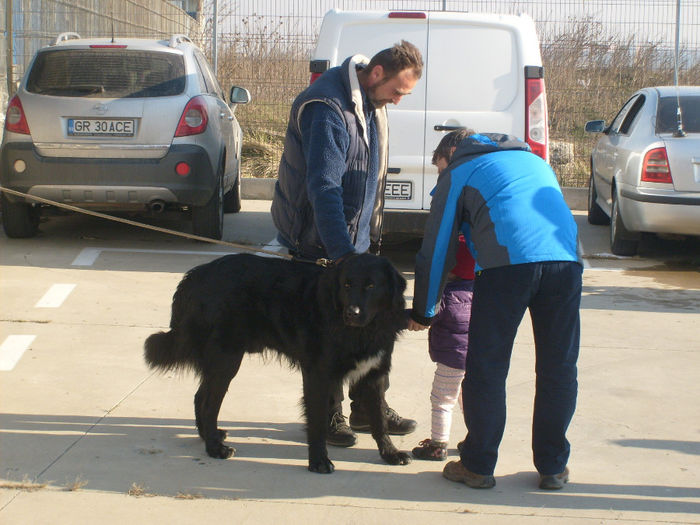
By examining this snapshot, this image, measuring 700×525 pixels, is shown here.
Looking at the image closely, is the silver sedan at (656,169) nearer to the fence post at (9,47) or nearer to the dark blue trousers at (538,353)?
the dark blue trousers at (538,353)

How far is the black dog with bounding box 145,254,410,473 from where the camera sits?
3891 millimetres

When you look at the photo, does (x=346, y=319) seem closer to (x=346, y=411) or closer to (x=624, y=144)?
(x=346, y=411)

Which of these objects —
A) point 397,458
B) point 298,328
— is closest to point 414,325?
point 298,328

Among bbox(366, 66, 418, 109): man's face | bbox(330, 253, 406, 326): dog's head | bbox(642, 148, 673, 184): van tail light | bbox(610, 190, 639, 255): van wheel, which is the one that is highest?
bbox(366, 66, 418, 109): man's face

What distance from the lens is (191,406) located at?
4.88 metres

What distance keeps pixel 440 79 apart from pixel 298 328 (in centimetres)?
438

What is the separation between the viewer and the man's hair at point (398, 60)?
402 centimetres

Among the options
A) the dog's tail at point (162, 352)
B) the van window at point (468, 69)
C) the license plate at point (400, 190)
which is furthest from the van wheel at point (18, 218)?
the dog's tail at point (162, 352)

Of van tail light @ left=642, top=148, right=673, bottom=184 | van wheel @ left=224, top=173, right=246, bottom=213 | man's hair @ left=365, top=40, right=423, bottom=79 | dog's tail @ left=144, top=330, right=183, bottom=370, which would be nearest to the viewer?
man's hair @ left=365, top=40, right=423, bottom=79

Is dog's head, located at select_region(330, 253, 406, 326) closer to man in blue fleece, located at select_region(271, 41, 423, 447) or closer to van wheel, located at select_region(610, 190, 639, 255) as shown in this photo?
man in blue fleece, located at select_region(271, 41, 423, 447)

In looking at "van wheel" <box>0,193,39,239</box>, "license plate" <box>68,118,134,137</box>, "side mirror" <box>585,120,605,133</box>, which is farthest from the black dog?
"side mirror" <box>585,120,605,133</box>

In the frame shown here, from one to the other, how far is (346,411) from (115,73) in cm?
501

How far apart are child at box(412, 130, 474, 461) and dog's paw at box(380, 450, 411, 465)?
107mm

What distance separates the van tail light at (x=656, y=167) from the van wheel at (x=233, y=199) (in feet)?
16.3
